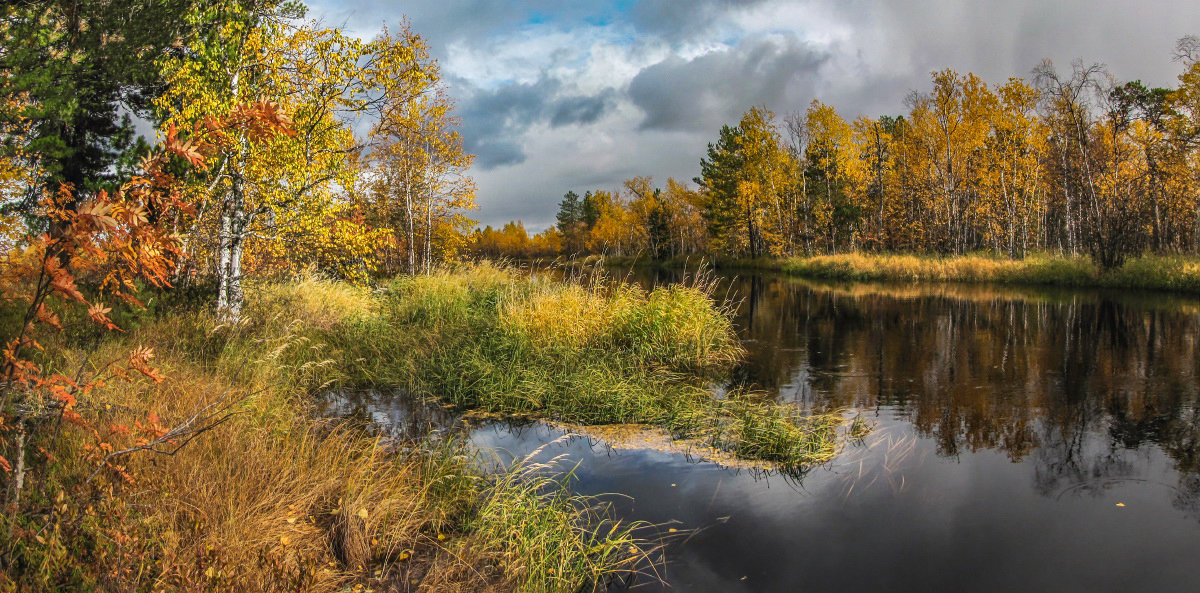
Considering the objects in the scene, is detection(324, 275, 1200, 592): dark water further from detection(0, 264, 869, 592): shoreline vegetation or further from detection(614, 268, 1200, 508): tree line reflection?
detection(0, 264, 869, 592): shoreline vegetation

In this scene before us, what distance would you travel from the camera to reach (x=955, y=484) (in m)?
6.27

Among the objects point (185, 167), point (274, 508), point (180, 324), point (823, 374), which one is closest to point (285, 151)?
point (185, 167)

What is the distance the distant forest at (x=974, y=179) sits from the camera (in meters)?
26.9

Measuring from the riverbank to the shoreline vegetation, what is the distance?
6438 millimetres

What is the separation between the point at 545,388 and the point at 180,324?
5461 mm

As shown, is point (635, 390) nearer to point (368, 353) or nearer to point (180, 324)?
point (368, 353)

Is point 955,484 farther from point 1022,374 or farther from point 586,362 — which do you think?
point 1022,374

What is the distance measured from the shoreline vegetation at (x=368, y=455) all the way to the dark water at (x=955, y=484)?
22.5 inches

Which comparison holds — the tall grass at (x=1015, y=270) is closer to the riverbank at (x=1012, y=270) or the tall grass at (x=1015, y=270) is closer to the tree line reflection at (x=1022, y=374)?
the riverbank at (x=1012, y=270)

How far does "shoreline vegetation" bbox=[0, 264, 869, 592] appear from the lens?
3.38 meters

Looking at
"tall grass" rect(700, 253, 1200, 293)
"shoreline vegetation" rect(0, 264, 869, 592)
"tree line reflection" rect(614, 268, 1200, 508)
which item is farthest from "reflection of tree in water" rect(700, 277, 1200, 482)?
"tall grass" rect(700, 253, 1200, 293)

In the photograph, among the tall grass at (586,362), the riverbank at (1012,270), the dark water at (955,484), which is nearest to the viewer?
the dark water at (955,484)

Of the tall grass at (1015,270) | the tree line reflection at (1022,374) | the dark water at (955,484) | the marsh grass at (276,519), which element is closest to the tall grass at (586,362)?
the dark water at (955,484)

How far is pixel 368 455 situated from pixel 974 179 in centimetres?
4036
